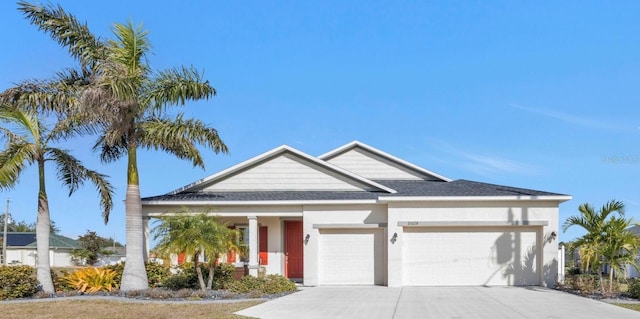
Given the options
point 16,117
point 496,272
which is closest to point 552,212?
point 496,272

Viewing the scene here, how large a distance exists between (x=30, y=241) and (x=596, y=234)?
53.3 metres

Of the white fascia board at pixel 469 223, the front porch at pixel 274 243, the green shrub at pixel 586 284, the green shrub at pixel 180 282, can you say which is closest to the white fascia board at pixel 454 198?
the white fascia board at pixel 469 223

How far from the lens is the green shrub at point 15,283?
15.2 meters

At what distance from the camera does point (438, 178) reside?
23.4 metres

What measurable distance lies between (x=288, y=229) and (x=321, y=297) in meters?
6.32

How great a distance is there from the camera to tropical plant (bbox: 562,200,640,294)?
15273mm

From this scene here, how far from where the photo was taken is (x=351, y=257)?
18812mm

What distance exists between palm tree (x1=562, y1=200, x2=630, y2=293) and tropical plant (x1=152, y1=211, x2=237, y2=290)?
36.4 ft

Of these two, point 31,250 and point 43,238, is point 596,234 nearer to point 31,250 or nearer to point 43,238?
point 43,238

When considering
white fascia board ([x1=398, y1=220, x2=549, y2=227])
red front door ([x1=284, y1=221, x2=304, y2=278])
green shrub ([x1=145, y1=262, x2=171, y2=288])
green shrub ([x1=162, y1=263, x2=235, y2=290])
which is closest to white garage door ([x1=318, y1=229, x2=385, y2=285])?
white fascia board ([x1=398, y1=220, x2=549, y2=227])

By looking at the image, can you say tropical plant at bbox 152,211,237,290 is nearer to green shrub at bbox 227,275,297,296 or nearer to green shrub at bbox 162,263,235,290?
green shrub at bbox 227,275,297,296

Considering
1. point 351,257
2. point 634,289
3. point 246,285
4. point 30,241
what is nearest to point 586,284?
point 634,289

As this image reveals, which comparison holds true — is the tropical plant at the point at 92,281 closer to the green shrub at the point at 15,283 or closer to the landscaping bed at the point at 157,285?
the landscaping bed at the point at 157,285

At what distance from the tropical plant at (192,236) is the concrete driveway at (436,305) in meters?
2.69
